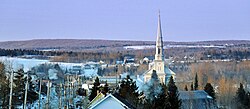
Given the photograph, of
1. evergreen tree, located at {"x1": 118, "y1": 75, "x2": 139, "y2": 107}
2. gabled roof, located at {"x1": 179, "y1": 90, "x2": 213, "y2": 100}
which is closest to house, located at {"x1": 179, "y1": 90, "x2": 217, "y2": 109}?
gabled roof, located at {"x1": 179, "y1": 90, "x2": 213, "y2": 100}

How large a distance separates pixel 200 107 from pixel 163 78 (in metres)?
44.0

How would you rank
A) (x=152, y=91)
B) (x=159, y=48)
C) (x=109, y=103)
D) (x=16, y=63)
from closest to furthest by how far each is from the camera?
(x=109, y=103) → (x=152, y=91) → (x=16, y=63) → (x=159, y=48)

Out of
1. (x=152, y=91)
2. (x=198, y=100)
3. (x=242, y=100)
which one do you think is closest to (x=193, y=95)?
(x=198, y=100)

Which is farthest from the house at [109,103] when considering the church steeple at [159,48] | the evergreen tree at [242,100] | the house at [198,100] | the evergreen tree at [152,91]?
the church steeple at [159,48]

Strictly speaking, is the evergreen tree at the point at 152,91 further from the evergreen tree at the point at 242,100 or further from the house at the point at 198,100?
the evergreen tree at the point at 242,100

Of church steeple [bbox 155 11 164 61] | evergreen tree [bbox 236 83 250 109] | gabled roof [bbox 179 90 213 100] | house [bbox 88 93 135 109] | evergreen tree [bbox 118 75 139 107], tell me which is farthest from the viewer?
church steeple [bbox 155 11 164 61]

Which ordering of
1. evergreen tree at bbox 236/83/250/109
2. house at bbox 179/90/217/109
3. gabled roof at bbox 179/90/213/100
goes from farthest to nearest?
gabled roof at bbox 179/90/213/100, evergreen tree at bbox 236/83/250/109, house at bbox 179/90/217/109

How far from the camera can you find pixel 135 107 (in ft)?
102

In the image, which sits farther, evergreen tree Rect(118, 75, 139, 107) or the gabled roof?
the gabled roof

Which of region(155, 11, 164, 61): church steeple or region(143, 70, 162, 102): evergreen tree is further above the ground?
region(155, 11, 164, 61): church steeple

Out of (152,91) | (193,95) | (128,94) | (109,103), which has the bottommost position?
(193,95)

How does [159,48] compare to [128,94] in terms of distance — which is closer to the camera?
[128,94]

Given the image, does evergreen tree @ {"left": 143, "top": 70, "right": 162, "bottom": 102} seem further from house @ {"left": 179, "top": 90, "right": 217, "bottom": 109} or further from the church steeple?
the church steeple

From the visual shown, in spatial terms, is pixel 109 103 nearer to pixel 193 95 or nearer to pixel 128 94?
pixel 128 94
